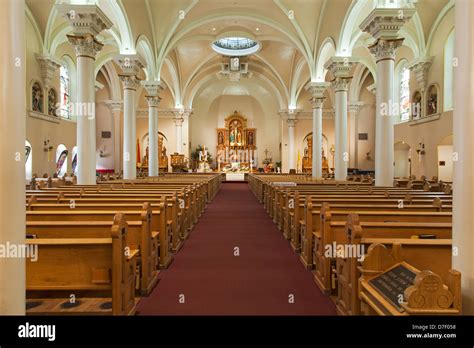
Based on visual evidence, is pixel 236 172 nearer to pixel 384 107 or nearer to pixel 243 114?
pixel 243 114

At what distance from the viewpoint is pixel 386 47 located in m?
10.6

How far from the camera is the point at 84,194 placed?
768 cm

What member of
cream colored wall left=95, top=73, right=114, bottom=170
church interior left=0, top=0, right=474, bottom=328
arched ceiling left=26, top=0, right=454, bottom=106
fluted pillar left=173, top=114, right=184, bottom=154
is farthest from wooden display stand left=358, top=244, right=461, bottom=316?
fluted pillar left=173, top=114, right=184, bottom=154

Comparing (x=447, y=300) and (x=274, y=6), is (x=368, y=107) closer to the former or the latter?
(x=274, y=6)

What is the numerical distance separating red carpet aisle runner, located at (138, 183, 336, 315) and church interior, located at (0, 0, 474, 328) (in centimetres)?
4

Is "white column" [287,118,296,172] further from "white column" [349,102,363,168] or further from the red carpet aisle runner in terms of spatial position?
the red carpet aisle runner

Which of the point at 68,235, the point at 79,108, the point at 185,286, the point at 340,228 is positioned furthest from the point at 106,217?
the point at 79,108

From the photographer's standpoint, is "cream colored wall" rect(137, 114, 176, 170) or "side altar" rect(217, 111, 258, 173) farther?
"side altar" rect(217, 111, 258, 173)

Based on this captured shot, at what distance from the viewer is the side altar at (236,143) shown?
3419cm

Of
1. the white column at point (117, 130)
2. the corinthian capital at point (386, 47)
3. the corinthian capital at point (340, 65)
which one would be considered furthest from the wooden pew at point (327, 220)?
the white column at point (117, 130)

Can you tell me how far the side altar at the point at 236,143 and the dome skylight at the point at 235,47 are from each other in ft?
27.6

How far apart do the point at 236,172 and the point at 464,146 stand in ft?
94.1

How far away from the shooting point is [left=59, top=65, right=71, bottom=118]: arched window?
2034 centimetres

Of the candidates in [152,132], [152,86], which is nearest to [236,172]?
[152,132]
